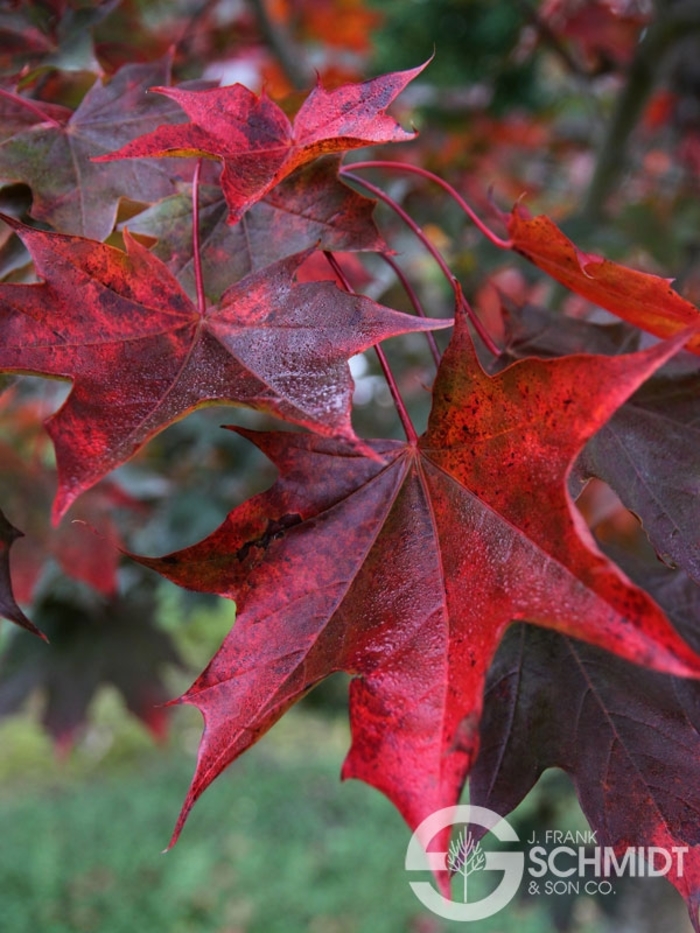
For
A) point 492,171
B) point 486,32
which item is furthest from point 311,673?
point 492,171

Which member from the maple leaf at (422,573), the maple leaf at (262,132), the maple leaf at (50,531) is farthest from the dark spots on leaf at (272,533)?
the maple leaf at (50,531)

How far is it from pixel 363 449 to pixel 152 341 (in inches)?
8.1

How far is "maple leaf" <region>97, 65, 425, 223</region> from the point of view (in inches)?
23.9

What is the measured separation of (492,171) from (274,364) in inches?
99.1

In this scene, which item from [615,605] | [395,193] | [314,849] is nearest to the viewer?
[615,605]

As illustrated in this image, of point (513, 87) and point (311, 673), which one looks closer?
point (311, 673)

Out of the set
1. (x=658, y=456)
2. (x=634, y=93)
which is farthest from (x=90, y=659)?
(x=634, y=93)

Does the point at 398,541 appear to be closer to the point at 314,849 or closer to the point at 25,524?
the point at 25,524

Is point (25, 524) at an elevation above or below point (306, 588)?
below

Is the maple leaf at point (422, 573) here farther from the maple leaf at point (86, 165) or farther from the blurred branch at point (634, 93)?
the blurred branch at point (634, 93)

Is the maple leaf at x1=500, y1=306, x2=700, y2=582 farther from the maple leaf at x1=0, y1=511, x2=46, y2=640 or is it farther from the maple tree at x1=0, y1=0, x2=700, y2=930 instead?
the maple leaf at x1=0, y1=511, x2=46, y2=640

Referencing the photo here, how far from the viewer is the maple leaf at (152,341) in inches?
21.7

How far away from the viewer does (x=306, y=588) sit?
2.01 feet

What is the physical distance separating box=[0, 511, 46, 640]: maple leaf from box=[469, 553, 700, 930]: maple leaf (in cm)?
39
